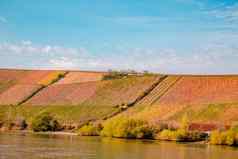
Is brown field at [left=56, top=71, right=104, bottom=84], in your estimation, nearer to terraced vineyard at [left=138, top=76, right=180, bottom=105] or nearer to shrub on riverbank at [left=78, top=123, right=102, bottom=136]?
terraced vineyard at [left=138, top=76, right=180, bottom=105]

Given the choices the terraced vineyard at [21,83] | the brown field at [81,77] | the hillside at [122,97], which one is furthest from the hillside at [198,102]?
the terraced vineyard at [21,83]

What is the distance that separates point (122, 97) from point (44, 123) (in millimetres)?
22856

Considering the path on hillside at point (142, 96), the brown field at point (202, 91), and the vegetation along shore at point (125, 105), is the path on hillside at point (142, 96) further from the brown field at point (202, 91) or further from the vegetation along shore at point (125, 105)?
the brown field at point (202, 91)

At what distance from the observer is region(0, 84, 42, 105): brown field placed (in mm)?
156375

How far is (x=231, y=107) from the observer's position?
390 ft

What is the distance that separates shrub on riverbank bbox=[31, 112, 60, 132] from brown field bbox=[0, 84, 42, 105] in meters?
27.4

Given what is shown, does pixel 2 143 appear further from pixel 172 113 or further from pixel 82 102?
pixel 82 102

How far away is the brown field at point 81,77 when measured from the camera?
166 m

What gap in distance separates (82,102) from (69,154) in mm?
71886

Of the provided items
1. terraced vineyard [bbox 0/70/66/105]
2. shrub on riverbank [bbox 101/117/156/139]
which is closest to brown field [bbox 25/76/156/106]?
terraced vineyard [bbox 0/70/66/105]

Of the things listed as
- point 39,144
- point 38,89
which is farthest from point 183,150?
point 38,89

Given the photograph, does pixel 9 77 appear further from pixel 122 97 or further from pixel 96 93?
pixel 122 97

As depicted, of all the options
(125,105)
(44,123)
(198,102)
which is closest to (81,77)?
(125,105)

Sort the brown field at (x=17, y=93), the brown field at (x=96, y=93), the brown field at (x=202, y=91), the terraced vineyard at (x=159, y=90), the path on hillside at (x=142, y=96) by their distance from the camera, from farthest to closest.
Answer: the brown field at (x=17, y=93)
the brown field at (x=96, y=93)
the terraced vineyard at (x=159, y=90)
the path on hillside at (x=142, y=96)
the brown field at (x=202, y=91)
